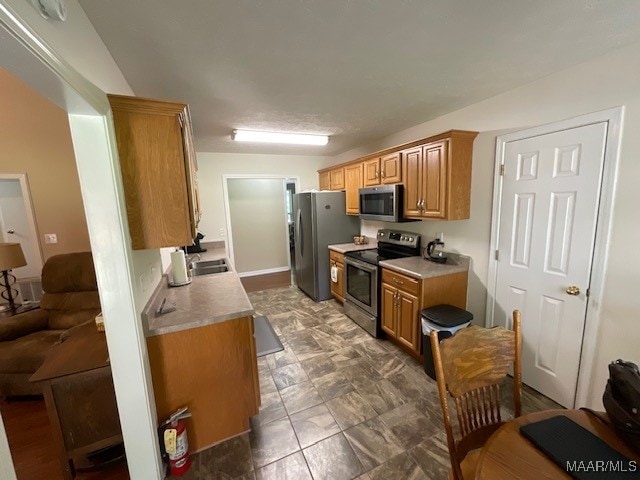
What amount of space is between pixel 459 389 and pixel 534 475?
0.38m

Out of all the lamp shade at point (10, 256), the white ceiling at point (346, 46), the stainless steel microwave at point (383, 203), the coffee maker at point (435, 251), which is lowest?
the coffee maker at point (435, 251)

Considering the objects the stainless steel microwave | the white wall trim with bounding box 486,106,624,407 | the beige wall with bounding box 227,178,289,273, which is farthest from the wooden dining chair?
the beige wall with bounding box 227,178,289,273

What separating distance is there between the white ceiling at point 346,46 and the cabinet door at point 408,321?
1.84 meters

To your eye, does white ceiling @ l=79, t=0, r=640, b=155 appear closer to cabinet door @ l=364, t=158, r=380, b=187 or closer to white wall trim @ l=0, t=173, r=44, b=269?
cabinet door @ l=364, t=158, r=380, b=187

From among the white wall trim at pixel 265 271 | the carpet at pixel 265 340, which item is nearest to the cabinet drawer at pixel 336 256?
the carpet at pixel 265 340

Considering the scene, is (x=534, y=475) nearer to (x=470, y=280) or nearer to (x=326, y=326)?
(x=470, y=280)

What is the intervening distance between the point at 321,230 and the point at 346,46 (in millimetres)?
2723

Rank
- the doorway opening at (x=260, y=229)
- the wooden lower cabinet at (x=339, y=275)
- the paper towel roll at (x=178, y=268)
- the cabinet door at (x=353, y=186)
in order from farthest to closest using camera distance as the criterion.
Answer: the doorway opening at (x=260, y=229) → the wooden lower cabinet at (x=339, y=275) → the cabinet door at (x=353, y=186) → the paper towel roll at (x=178, y=268)

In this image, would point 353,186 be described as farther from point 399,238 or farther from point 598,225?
point 598,225

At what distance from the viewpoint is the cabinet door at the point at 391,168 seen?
2.93 m

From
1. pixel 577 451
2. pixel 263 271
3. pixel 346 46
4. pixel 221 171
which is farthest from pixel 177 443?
pixel 263 271

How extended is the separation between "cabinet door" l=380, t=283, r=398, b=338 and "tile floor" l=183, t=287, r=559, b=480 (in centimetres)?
21

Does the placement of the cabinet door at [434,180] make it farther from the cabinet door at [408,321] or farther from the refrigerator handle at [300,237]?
the refrigerator handle at [300,237]

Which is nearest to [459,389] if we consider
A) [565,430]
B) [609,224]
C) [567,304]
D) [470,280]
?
[565,430]
